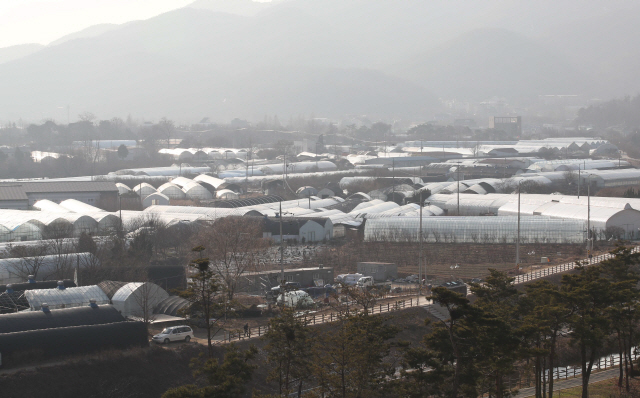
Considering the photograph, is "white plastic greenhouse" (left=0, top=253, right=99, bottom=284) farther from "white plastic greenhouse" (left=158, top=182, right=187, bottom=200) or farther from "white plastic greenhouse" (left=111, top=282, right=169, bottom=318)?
"white plastic greenhouse" (left=158, top=182, right=187, bottom=200)

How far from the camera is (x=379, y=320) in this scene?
1226 centimetres

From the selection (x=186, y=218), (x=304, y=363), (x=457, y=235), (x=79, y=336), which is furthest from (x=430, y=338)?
(x=186, y=218)

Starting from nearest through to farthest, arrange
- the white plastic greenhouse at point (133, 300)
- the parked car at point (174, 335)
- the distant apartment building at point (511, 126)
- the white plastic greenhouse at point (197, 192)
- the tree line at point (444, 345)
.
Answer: the tree line at point (444, 345), the parked car at point (174, 335), the white plastic greenhouse at point (133, 300), the white plastic greenhouse at point (197, 192), the distant apartment building at point (511, 126)

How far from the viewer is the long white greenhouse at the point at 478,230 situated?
104 ft

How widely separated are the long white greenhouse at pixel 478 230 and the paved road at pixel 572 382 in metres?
13.9

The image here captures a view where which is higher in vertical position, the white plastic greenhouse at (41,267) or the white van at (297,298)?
the white plastic greenhouse at (41,267)

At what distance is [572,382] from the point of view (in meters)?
16.8

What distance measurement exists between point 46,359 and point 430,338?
8393mm

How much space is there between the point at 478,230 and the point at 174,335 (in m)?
18.6

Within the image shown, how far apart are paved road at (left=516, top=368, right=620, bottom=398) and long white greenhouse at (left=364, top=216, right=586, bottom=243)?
13.9 metres

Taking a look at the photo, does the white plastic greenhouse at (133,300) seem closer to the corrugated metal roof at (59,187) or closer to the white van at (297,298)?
the white van at (297,298)

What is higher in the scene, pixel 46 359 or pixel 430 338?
pixel 430 338

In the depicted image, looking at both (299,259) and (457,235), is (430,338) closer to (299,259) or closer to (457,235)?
(299,259)

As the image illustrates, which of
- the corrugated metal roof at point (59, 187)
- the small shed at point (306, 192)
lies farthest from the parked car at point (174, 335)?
the small shed at point (306, 192)
